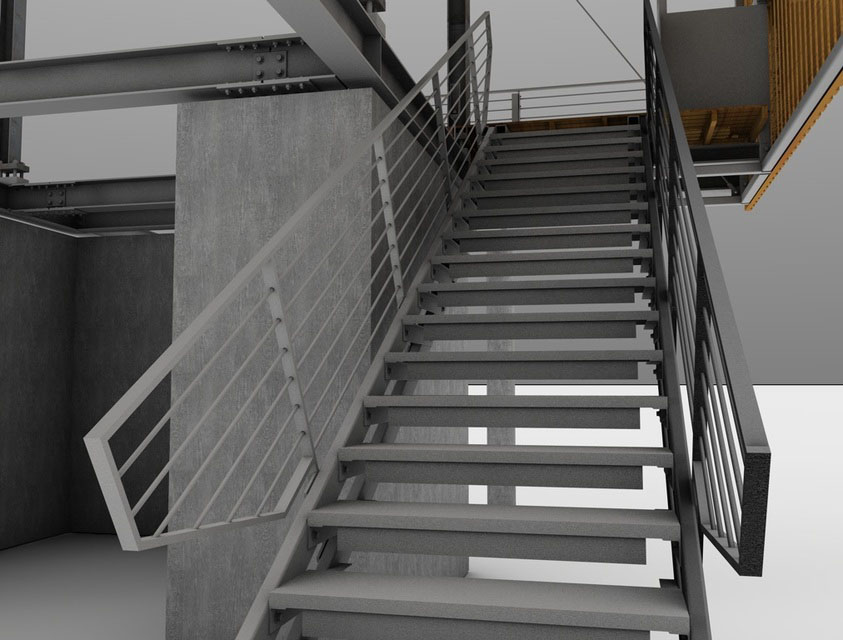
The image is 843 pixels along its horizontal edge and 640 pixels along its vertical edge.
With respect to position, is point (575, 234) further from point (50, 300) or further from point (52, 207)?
point (50, 300)

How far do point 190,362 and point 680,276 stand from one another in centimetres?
220

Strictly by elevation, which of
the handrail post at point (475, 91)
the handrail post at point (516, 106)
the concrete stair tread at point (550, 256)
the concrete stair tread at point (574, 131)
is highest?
the handrail post at point (516, 106)

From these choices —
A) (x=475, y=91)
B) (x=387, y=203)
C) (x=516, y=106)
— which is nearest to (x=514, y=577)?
(x=475, y=91)

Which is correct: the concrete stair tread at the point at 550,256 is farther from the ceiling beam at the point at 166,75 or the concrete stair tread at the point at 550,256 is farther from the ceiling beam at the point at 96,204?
the ceiling beam at the point at 96,204

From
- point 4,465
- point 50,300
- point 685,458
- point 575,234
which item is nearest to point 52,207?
point 50,300

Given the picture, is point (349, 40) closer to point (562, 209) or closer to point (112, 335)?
point (562, 209)

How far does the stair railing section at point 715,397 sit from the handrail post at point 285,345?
111cm

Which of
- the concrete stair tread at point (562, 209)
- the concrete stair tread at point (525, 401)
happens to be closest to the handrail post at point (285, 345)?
the concrete stair tread at point (525, 401)

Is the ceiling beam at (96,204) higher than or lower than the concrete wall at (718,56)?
lower

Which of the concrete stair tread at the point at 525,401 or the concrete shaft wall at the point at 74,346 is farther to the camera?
the concrete shaft wall at the point at 74,346

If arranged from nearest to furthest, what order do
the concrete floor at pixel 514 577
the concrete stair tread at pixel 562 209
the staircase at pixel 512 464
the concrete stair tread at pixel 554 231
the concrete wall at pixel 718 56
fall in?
the staircase at pixel 512 464 < the concrete stair tread at pixel 554 231 < the concrete stair tread at pixel 562 209 < the concrete floor at pixel 514 577 < the concrete wall at pixel 718 56

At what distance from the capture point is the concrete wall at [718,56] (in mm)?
5348

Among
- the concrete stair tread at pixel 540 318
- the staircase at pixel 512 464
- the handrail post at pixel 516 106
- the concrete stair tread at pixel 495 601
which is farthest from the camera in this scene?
the handrail post at pixel 516 106

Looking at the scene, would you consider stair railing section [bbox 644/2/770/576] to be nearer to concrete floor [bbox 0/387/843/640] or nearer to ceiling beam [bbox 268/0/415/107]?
ceiling beam [bbox 268/0/415/107]
